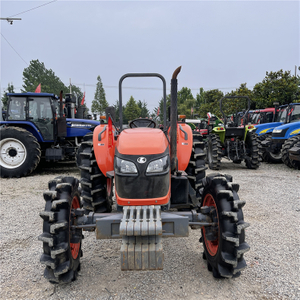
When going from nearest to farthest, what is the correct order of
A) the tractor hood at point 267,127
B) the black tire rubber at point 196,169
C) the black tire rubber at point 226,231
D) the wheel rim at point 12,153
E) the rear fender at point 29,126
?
the black tire rubber at point 226,231 < the black tire rubber at point 196,169 < the wheel rim at point 12,153 < the rear fender at point 29,126 < the tractor hood at point 267,127

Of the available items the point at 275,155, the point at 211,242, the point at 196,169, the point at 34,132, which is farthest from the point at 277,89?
the point at 211,242

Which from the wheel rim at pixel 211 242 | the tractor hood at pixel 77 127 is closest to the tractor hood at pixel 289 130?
the tractor hood at pixel 77 127

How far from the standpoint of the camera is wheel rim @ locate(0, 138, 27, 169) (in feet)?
27.0

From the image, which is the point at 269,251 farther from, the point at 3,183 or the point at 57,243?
the point at 3,183

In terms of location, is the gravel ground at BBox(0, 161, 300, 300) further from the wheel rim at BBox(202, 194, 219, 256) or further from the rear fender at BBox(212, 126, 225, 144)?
the rear fender at BBox(212, 126, 225, 144)

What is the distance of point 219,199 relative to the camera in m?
2.59

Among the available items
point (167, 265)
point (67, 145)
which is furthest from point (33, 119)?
point (167, 265)

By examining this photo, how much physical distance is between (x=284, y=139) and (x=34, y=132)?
8209 mm

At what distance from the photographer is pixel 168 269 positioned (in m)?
2.90

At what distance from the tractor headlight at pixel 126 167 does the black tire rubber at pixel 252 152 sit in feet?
24.1

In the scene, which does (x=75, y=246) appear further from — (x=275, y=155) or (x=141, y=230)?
(x=275, y=155)

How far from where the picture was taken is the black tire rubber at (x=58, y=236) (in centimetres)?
238

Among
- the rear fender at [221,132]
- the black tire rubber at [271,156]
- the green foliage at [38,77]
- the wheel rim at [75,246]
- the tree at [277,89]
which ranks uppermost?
the green foliage at [38,77]

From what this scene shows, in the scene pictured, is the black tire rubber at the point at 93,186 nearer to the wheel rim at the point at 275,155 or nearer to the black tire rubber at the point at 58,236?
the black tire rubber at the point at 58,236
